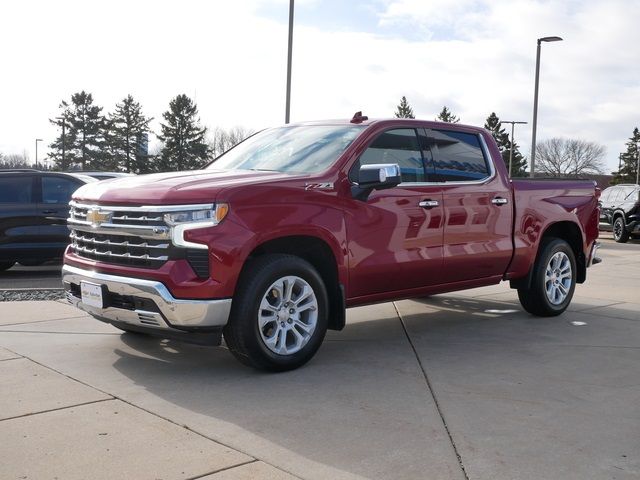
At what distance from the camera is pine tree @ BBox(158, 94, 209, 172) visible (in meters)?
69.1

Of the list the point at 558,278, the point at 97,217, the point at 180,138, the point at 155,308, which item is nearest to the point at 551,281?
the point at 558,278

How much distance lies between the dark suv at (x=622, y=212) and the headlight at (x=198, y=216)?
17159 millimetres

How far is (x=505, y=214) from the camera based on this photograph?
23.1 feet

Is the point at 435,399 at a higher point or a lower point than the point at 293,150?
lower

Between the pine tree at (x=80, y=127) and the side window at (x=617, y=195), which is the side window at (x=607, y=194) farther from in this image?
the pine tree at (x=80, y=127)

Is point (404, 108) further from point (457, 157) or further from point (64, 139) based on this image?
point (457, 157)

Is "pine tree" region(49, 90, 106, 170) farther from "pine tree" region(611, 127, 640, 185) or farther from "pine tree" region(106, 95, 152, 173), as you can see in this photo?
"pine tree" region(611, 127, 640, 185)

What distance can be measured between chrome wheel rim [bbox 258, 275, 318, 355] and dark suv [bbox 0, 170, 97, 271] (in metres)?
6.53

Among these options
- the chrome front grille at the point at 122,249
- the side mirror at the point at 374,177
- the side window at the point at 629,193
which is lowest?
the chrome front grille at the point at 122,249

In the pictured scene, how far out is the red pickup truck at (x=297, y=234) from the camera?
492 centimetres

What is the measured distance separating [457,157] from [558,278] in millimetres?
1945

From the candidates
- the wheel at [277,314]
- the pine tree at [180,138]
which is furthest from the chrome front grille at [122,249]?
the pine tree at [180,138]

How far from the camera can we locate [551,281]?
7.73 m

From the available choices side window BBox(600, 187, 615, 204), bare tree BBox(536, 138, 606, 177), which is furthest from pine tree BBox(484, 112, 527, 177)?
side window BBox(600, 187, 615, 204)
